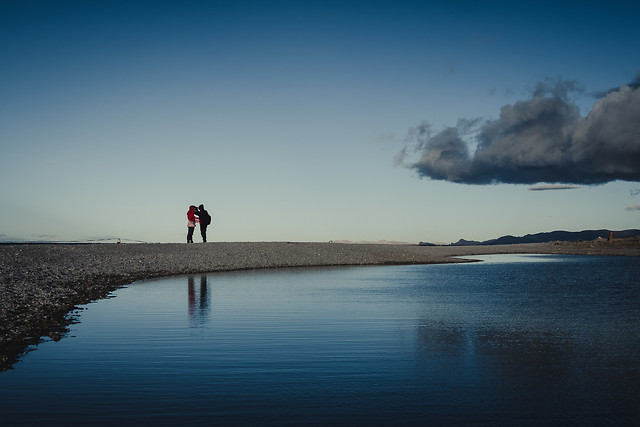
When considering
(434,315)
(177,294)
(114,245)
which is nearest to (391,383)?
(434,315)

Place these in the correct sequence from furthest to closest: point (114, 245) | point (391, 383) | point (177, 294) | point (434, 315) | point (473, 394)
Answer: point (114, 245), point (177, 294), point (434, 315), point (391, 383), point (473, 394)

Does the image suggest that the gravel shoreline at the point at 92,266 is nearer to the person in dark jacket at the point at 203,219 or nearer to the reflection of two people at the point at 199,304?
the person in dark jacket at the point at 203,219

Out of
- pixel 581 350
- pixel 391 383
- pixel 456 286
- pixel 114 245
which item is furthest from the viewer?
pixel 114 245

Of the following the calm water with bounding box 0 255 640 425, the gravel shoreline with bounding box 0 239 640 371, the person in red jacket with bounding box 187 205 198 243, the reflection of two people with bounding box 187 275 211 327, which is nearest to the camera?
the calm water with bounding box 0 255 640 425

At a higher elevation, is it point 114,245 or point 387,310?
point 114,245

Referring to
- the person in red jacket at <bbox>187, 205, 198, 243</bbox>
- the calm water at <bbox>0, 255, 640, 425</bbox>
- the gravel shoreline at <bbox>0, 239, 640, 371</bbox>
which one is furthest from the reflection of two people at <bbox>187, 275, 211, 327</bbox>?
the person in red jacket at <bbox>187, 205, 198, 243</bbox>

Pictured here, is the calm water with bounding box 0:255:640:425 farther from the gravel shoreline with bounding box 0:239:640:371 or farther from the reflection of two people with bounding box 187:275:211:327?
the gravel shoreline with bounding box 0:239:640:371

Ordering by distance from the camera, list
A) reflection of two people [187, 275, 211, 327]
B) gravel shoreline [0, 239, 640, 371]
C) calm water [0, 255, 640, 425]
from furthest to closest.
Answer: reflection of two people [187, 275, 211, 327] → gravel shoreline [0, 239, 640, 371] → calm water [0, 255, 640, 425]

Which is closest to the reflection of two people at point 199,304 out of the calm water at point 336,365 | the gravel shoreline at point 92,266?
the calm water at point 336,365

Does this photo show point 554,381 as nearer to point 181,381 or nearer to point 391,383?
point 391,383

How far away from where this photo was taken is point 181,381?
9297 millimetres

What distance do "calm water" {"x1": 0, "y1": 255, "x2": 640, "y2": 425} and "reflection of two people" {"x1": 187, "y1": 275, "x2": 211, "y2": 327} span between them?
0.39ft

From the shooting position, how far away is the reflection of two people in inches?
648

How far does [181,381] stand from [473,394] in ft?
15.6
